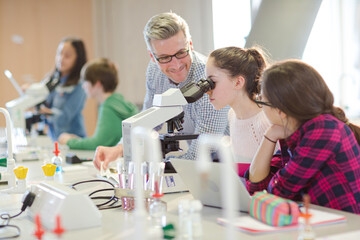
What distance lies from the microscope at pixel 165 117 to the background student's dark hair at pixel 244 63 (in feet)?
1.18

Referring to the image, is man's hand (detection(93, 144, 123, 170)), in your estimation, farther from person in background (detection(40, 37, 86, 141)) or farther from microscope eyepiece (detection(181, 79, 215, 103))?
person in background (detection(40, 37, 86, 141))

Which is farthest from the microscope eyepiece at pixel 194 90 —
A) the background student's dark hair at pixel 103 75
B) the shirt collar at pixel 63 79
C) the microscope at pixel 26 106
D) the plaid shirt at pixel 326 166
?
the shirt collar at pixel 63 79

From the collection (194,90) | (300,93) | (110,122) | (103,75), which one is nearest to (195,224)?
(300,93)

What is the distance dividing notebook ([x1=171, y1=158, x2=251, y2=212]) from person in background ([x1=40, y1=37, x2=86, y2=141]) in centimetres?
359

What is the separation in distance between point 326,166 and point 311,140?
0.39ft

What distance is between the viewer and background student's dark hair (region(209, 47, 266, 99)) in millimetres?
2246

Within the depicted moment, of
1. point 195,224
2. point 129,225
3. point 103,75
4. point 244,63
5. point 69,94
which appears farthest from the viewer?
point 69,94

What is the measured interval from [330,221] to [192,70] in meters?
1.34

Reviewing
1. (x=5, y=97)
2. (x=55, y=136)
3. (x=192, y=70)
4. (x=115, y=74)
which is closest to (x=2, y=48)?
(x=5, y=97)

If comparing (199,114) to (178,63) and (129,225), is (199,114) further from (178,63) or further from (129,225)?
(129,225)

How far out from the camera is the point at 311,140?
Result: 1.54 m

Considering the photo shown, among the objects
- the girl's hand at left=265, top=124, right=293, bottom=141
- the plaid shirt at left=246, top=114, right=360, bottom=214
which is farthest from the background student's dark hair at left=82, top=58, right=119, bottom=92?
the plaid shirt at left=246, top=114, right=360, bottom=214

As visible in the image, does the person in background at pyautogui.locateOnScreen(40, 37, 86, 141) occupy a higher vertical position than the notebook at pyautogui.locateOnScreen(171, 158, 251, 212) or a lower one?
higher

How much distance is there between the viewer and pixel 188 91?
196cm
